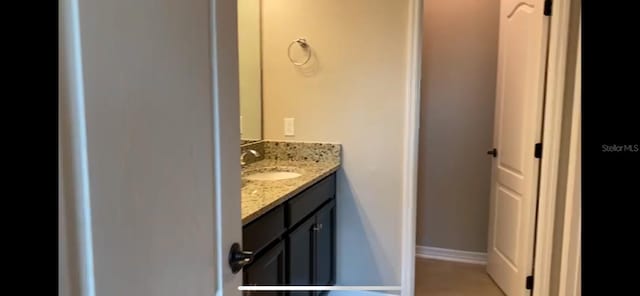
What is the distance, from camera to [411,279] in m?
2.78

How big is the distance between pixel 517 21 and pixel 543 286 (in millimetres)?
1630

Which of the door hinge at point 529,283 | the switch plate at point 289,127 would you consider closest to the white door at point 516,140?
the door hinge at point 529,283

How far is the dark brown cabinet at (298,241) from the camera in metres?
1.79

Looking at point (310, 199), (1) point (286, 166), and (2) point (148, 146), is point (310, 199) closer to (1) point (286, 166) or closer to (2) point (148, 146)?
(1) point (286, 166)

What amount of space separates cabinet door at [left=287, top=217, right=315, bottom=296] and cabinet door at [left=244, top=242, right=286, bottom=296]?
94 millimetres

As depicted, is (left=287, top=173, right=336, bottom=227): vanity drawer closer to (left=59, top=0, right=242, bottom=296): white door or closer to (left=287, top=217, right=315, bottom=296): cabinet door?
(left=287, top=217, right=315, bottom=296): cabinet door

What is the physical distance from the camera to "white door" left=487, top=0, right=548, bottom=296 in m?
2.55

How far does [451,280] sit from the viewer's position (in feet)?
10.7

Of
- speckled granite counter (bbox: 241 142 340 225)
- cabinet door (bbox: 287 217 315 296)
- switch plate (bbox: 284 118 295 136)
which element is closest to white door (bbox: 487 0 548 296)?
speckled granite counter (bbox: 241 142 340 225)

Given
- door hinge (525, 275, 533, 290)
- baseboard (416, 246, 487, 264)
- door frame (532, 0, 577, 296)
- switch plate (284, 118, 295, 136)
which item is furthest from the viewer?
baseboard (416, 246, 487, 264)

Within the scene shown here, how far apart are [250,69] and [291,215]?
1.15 m

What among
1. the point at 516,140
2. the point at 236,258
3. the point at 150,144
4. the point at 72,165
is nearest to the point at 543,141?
the point at 516,140

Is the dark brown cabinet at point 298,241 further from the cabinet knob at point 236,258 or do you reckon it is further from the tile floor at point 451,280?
the tile floor at point 451,280

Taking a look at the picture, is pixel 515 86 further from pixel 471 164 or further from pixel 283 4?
pixel 283 4
